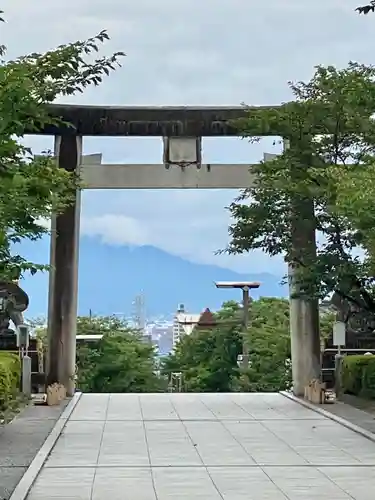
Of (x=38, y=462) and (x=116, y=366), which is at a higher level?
(x=116, y=366)

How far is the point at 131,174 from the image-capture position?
698 inches

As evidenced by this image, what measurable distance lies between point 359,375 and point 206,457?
25.8ft

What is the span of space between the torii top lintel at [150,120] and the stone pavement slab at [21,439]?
5.85 meters

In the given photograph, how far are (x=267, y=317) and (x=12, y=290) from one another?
39.5ft

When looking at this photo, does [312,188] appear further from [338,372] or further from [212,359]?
[212,359]

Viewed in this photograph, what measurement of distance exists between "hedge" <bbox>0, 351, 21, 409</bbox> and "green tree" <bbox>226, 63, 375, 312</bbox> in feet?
15.4

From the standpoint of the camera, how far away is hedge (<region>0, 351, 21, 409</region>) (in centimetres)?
1370

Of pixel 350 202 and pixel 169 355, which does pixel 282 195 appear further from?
pixel 169 355

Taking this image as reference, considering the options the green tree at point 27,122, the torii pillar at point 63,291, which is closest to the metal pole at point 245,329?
the torii pillar at point 63,291

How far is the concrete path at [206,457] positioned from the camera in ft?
24.8

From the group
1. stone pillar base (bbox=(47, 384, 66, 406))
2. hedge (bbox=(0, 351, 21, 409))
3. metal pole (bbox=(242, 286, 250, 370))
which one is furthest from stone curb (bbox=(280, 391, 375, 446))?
metal pole (bbox=(242, 286, 250, 370))

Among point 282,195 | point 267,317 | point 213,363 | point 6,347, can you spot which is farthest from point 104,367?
point 282,195

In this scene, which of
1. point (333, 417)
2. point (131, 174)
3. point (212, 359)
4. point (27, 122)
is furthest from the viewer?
point (212, 359)

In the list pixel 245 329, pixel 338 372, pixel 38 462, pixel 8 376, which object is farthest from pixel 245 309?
pixel 38 462
